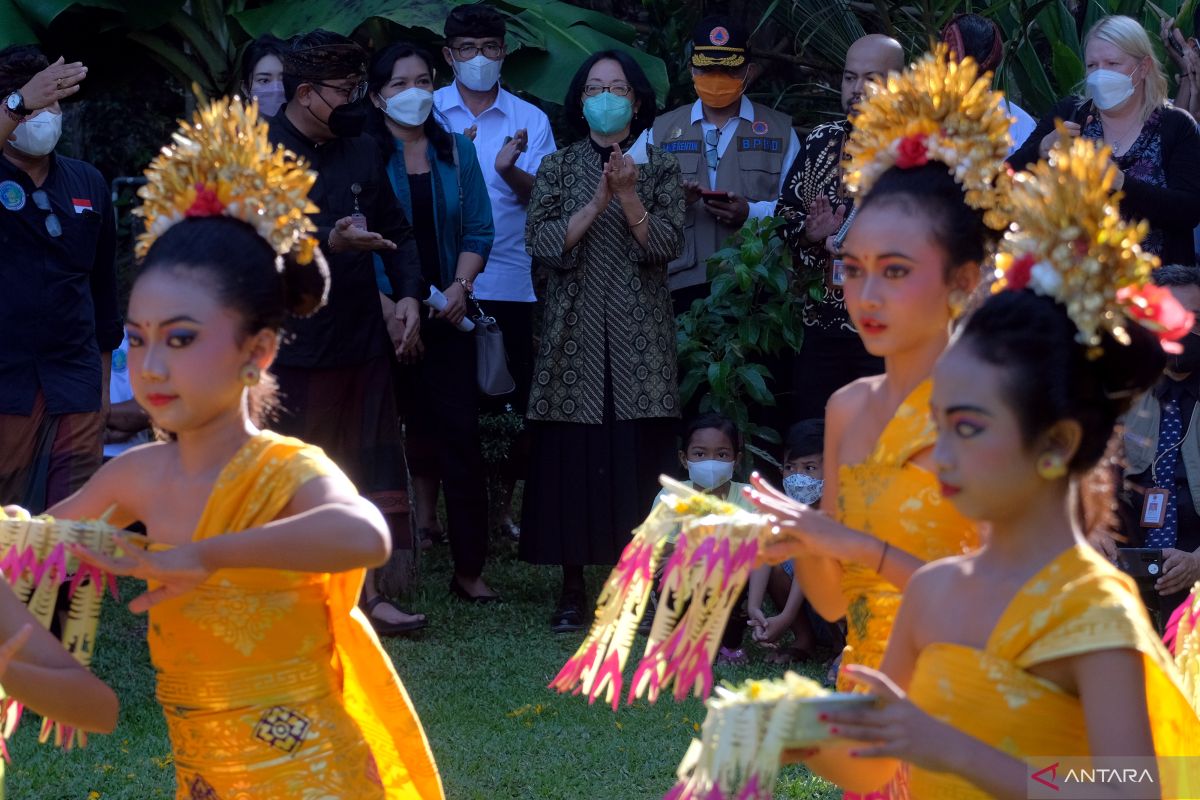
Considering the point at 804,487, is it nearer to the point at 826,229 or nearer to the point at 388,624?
the point at 826,229

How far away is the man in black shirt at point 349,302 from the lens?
6.01 meters

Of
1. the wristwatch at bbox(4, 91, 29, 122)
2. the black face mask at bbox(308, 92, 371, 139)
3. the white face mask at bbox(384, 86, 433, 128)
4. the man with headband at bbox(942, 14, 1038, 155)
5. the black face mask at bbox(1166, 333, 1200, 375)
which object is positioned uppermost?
the man with headband at bbox(942, 14, 1038, 155)

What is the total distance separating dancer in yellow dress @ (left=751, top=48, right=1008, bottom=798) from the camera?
2.91 m

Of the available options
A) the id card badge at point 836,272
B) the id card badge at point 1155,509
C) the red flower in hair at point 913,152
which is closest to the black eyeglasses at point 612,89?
the id card badge at point 836,272

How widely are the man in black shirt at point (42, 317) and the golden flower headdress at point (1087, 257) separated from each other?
445 cm

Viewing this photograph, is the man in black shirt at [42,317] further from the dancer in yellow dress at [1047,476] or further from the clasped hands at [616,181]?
the dancer in yellow dress at [1047,476]

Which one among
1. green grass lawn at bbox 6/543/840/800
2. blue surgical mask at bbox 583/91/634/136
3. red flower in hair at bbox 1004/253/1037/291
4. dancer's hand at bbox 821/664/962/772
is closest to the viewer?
dancer's hand at bbox 821/664/962/772

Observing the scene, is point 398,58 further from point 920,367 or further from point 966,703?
point 966,703

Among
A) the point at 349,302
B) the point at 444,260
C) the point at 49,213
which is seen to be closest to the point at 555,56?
the point at 444,260

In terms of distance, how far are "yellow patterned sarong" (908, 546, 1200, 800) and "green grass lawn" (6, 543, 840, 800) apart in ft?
8.13

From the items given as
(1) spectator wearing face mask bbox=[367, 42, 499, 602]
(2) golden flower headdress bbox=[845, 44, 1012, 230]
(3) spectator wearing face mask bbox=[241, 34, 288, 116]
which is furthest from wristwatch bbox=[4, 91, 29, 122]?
(2) golden flower headdress bbox=[845, 44, 1012, 230]

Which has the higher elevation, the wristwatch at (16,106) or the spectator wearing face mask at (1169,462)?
the wristwatch at (16,106)

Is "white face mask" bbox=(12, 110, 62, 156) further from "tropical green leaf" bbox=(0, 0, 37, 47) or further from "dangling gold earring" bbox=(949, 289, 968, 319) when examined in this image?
"dangling gold earring" bbox=(949, 289, 968, 319)

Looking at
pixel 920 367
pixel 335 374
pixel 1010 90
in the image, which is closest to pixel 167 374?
pixel 920 367
